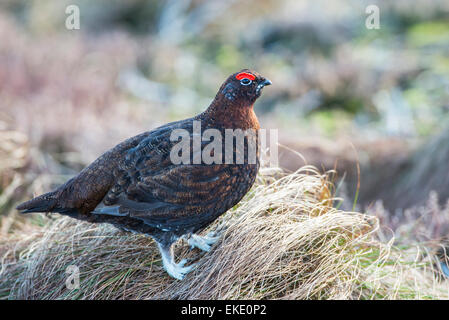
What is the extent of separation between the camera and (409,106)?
8188 millimetres

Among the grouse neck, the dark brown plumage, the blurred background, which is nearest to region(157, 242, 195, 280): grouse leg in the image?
the dark brown plumage

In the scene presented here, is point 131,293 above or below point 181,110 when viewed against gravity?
below

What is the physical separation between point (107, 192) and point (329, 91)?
7.32 meters

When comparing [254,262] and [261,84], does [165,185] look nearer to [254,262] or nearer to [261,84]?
[254,262]

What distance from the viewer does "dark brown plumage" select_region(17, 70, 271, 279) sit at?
9.43 ft

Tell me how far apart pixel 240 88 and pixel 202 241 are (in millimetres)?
1173

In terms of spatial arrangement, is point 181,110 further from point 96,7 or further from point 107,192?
point 96,7

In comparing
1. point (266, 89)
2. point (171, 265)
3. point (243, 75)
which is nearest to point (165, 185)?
point (171, 265)

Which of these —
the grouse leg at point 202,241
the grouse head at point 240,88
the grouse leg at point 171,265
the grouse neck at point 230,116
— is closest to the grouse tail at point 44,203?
the grouse leg at point 171,265

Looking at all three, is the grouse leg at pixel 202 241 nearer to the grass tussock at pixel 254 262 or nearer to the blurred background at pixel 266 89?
the grass tussock at pixel 254 262

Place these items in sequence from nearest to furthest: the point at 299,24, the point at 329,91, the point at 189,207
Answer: the point at 189,207, the point at 329,91, the point at 299,24

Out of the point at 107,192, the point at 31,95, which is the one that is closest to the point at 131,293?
the point at 107,192

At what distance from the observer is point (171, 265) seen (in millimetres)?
3045

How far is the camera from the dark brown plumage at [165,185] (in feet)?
9.43
